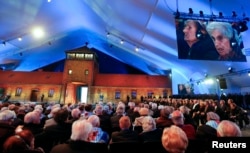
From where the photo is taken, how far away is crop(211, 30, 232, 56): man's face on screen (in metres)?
6.79

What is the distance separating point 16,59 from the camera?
2492 centimetres

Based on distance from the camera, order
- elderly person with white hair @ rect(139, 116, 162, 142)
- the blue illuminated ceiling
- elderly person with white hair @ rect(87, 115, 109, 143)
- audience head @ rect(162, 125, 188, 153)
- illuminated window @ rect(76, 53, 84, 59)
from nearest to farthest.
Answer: audience head @ rect(162, 125, 188, 153) → elderly person with white hair @ rect(139, 116, 162, 142) → elderly person with white hair @ rect(87, 115, 109, 143) → the blue illuminated ceiling → illuminated window @ rect(76, 53, 84, 59)

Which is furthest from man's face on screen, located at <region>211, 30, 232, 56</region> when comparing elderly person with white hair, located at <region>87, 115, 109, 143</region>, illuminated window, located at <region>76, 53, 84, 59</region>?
illuminated window, located at <region>76, 53, 84, 59</region>

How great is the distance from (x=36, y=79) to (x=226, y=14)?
25.0 meters

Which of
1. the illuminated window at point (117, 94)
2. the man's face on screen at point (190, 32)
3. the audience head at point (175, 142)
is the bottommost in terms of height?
the audience head at point (175, 142)

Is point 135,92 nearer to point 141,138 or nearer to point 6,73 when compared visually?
point 6,73

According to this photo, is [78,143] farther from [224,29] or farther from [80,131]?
[224,29]

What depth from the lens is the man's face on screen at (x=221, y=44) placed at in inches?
267

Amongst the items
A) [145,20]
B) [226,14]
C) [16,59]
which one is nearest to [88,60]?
[16,59]

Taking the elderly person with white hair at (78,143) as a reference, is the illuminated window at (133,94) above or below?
above

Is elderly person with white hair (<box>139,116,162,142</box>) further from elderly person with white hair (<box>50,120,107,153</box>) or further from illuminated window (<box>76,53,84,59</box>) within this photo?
illuminated window (<box>76,53,84,59</box>)

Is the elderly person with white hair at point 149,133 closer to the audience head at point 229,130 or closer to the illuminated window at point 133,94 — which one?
the audience head at point 229,130

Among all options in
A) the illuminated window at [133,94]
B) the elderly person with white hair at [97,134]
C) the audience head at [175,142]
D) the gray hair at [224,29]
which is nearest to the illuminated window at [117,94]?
the illuminated window at [133,94]

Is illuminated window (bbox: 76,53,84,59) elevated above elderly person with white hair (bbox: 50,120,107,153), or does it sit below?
above
